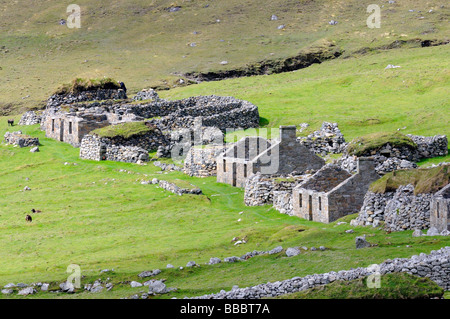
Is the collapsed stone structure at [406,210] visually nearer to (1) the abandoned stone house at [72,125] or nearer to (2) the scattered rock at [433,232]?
(2) the scattered rock at [433,232]

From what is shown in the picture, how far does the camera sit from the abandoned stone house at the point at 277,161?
49.4 metres

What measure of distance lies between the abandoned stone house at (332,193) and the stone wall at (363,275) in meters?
13.4

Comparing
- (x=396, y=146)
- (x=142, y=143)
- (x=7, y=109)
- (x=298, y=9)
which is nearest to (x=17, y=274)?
(x=396, y=146)

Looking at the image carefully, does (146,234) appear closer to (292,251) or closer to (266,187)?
(266,187)

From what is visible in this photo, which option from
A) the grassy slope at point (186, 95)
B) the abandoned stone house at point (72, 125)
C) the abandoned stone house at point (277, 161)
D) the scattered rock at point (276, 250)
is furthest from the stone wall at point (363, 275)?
the abandoned stone house at point (72, 125)

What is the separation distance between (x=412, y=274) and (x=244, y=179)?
26.0 m

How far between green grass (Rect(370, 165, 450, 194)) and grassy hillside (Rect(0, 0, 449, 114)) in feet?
208

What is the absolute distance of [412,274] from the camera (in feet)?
84.4

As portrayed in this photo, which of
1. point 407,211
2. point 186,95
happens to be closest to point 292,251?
point 407,211

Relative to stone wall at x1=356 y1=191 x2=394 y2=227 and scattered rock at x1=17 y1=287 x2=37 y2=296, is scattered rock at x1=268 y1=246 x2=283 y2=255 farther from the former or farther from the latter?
scattered rock at x1=17 y1=287 x2=37 y2=296

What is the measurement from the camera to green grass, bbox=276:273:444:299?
976 inches

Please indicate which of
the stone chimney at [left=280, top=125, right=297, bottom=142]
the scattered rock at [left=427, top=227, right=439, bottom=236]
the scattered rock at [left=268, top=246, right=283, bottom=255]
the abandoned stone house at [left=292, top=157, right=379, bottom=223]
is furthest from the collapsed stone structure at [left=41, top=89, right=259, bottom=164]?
the scattered rock at [left=427, top=227, right=439, bottom=236]

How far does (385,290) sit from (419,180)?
1084cm

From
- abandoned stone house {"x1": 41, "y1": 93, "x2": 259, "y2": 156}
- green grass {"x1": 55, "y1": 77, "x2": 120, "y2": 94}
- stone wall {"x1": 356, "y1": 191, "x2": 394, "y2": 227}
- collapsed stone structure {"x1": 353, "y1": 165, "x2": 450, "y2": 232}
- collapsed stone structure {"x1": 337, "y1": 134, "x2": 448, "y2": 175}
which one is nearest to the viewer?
collapsed stone structure {"x1": 353, "y1": 165, "x2": 450, "y2": 232}
